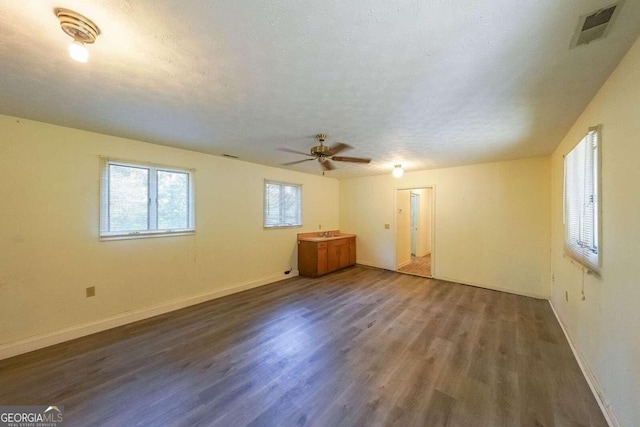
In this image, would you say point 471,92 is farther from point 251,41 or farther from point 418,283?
point 418,283

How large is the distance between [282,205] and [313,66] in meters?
3.87

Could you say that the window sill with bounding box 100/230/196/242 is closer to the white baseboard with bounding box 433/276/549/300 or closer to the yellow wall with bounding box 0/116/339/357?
the yellow wall with bounding box 0/116/339/357

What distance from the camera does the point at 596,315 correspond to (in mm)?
1920

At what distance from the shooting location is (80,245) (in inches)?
111

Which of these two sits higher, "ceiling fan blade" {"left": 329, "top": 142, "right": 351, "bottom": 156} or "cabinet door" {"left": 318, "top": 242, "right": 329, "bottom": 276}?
"ceiling fan blade" {"left": 329, "top": 142, "right": 351, "bottom": 156}

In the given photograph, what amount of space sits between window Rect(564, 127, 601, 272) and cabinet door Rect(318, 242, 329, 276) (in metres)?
3.81

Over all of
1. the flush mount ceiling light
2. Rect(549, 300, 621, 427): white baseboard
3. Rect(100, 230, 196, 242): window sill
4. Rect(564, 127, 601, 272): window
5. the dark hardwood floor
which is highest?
the flush mount ceiling light

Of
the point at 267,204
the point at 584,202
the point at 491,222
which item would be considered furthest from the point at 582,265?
the point at 267,204

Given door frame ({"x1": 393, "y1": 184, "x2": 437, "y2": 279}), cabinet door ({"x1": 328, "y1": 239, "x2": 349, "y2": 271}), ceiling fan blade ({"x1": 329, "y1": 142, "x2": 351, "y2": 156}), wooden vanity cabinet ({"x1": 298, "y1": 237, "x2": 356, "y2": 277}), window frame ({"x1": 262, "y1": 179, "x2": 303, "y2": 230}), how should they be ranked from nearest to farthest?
ceiling fan blade ({"x1": 329, "y1": 142, "x2": 351, "y2": 156}), window frame ({"x1": 262, "y1": 179, "x2": 303, "y2": 230}), door frame ({"x1": 393, "y1": 184, "x2": 437, "y2": 279}), wooden vanity cabinet ({"x1": 298, "y1": 237, "x2": 356, "y2": 277}), cabinet door ({"x1": 328, "y1": 239, "x2": 349, "y2": 271})

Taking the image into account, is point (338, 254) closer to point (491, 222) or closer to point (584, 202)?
point (491, 222)

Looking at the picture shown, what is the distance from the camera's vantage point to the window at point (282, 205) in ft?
16.3

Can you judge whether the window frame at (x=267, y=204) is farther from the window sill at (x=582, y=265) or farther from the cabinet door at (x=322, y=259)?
the window sill at (x=582, y=265)

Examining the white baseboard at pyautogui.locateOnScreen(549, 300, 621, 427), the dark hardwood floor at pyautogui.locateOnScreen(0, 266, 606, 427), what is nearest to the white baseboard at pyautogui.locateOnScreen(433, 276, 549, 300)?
the dark hardwood floor at pyautogui.locateOnScreen(0, 266, 606, 427)

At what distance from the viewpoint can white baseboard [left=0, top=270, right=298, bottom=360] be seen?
242 cm
